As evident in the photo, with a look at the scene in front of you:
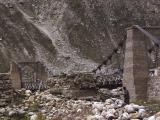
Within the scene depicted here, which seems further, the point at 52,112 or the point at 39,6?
the point at 39,6

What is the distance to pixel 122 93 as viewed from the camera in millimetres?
22297

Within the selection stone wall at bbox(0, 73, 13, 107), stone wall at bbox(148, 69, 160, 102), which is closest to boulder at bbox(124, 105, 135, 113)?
stone wall at bbox(0, 73, 13, 107)

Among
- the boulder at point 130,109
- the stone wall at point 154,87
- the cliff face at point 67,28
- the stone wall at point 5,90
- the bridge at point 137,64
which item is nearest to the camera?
the boulder at point 130,109

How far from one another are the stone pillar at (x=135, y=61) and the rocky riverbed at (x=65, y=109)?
5514 mm

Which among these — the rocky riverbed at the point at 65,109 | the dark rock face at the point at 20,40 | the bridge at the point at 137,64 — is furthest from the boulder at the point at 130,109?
the dark rock face at the point at 20,40

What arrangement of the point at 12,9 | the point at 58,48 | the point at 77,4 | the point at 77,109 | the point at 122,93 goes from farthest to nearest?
the point at 77,4, the point at 12,9, the point at 58,48, the point at 122,93, the point at 77,109

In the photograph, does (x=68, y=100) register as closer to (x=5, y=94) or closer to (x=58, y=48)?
(x=5, y=94)

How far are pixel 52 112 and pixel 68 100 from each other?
1262 mm

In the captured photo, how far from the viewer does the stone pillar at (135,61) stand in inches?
897

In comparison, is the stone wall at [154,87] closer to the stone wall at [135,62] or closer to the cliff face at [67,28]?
the stone wall at [135,62]

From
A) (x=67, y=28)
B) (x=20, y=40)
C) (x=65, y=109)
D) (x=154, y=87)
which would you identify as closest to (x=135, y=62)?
(x=154, y=87)

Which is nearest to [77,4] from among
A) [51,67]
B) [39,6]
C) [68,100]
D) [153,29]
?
[39,6]

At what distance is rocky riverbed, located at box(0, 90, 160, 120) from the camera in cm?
1448

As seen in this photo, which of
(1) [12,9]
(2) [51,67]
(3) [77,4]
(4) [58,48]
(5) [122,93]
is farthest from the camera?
(3) [77,4]
